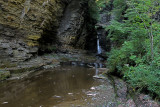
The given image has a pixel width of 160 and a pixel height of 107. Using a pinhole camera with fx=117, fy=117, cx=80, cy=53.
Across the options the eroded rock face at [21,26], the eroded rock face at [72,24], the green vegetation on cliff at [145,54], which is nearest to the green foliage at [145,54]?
the green vegetation on cliff at [145,54]

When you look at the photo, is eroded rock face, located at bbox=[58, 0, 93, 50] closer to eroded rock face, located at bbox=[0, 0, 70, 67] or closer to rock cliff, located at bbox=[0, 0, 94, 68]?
rock cliff, located at bbox=[0, 0, 94, 68]

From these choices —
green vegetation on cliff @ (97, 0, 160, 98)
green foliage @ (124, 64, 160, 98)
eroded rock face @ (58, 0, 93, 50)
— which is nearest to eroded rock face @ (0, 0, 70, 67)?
eroded rock face @ (58, 0, 93, 50)

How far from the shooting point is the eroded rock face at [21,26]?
8.75 m

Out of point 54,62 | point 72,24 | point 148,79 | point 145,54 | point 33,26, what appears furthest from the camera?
point 72,24

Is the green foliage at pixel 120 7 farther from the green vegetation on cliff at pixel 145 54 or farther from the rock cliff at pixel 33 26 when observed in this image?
the green vegetation on cliff at pixel 145 54

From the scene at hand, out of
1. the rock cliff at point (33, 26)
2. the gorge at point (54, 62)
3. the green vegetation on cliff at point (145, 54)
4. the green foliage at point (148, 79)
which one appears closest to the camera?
the green foliage at point (148, 79)

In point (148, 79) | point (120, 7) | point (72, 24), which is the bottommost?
point (148, 79)

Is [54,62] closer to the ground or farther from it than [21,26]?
closer to the ground

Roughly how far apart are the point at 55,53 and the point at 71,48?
2720 mm

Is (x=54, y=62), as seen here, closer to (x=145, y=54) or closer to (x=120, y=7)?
(x=145, y=54)

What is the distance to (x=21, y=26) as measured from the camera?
1020 cm

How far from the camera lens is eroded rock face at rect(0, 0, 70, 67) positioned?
8750 millimetres

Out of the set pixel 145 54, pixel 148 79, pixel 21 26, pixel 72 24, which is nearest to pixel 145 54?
pixel 145 54

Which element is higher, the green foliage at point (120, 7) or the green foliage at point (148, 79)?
the green foliage at point (120, 7)
